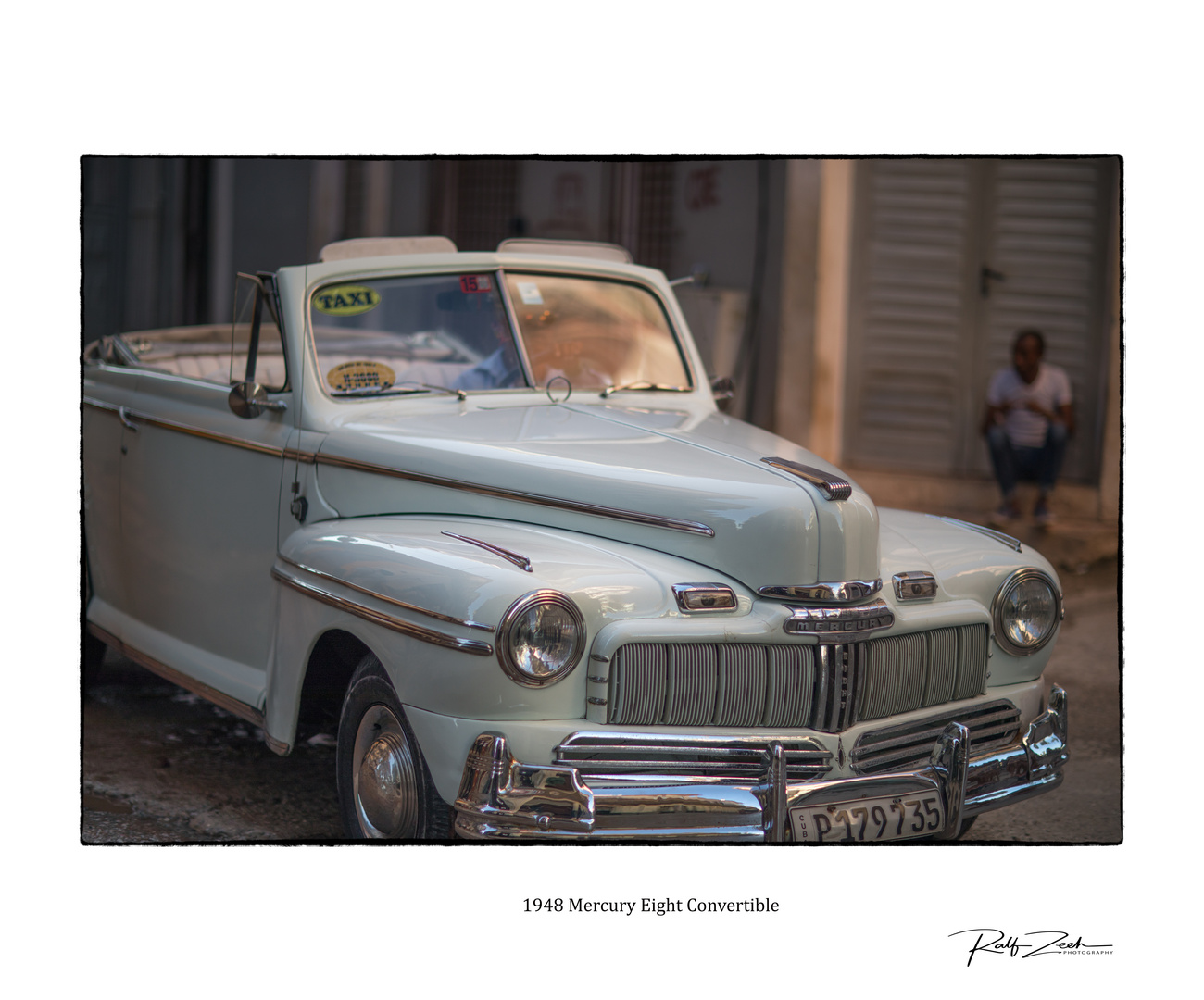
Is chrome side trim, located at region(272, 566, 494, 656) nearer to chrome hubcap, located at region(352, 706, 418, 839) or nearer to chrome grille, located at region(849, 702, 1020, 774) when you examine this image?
chrome hubcap, located at region(352, 706, 418, 839)

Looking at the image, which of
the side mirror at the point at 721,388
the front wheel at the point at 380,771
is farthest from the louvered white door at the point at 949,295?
the front wheel at the point at 380,771

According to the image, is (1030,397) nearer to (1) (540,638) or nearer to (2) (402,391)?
(2) (402,391)

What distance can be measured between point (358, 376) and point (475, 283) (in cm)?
45

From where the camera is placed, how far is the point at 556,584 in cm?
247

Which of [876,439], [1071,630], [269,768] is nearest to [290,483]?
[269,768]

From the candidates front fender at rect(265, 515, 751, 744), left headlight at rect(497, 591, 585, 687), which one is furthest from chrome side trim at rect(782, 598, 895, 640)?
left headlight at rect(497, 591, 585, 687)

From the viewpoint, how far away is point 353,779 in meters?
2.85

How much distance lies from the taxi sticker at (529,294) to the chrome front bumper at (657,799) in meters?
1.56

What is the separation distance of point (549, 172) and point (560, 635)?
5.88 ft

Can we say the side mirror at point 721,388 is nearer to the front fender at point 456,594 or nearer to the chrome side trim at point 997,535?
the chrome side trim at point 997,535

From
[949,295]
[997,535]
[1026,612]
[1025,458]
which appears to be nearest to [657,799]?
[1026,612]

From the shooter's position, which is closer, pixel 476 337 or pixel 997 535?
pixel 997 535

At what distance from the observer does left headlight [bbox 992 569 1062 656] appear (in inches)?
114

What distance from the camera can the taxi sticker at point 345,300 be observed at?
3482 mm
